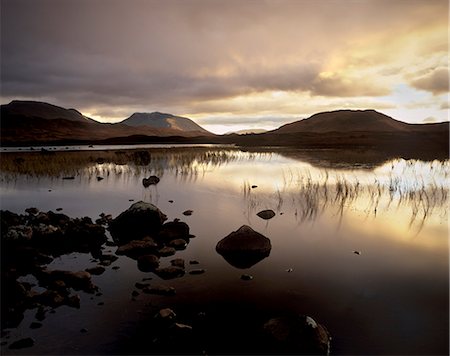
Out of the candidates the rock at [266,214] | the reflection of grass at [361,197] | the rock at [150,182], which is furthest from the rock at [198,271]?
the rock at [150,182]

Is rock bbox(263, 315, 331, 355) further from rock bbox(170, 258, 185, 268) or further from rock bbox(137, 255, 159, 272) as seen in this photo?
rock bbox(137, 255, 159, 272)

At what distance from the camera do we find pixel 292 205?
18.8 m

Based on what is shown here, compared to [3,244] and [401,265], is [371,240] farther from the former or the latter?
[3,244]

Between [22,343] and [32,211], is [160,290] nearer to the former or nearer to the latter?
[22,343]

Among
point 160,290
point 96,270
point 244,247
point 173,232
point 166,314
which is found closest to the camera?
point 166,314

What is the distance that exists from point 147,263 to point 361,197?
1490cm

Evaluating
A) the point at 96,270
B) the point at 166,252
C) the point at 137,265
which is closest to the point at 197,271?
the point at 166,252

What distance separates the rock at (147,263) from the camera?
10375 mm

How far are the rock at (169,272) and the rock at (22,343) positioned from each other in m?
3.73

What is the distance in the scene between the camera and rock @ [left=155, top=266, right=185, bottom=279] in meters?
→ 9.78

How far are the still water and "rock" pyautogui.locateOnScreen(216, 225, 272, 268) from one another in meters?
Result: 0.34

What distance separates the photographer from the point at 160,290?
881 cm

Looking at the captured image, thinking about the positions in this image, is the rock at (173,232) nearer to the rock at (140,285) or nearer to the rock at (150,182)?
the rock at (140,285)

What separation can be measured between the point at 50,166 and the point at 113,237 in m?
29.1
